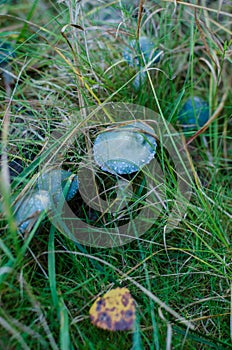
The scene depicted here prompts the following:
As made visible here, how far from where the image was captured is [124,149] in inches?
46.7

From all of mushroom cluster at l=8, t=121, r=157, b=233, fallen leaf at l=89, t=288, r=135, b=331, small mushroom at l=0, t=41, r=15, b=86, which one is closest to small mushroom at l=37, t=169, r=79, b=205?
mushroom cluster at l=8, t=121, r=157, b=233

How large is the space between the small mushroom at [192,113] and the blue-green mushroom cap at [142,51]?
0.22m

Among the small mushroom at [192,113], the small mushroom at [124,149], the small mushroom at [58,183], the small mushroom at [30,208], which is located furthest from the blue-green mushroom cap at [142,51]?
the small mushroom at [30,208]

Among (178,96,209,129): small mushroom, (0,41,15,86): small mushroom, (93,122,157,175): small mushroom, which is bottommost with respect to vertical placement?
(178,96,209,129): small mushroom

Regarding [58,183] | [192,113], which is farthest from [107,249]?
[192,113]

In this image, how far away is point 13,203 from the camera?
3.46ft

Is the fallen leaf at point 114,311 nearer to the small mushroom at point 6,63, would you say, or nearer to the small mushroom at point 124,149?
the small mushroom at point 124,149

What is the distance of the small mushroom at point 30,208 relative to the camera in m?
1.00

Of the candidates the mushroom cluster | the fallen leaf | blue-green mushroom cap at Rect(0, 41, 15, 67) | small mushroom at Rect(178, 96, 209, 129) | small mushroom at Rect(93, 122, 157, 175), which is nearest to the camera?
the fallen leaf

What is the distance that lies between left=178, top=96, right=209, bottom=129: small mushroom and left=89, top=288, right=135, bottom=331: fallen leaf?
0.83 meters

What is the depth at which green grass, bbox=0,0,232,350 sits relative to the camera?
929 millimetres

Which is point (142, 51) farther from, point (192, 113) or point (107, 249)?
point (107, 249)

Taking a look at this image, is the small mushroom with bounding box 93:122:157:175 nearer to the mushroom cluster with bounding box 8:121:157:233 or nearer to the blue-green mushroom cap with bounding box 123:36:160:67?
the mushroom cluster with bounding box 8:121:157:233

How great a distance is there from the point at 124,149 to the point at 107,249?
29 centimetres
